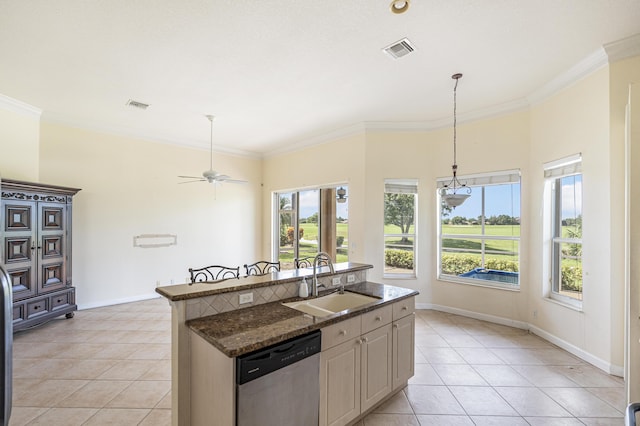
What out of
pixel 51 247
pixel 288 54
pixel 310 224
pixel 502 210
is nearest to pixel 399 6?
pixel 288 54

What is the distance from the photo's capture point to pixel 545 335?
12.0ft

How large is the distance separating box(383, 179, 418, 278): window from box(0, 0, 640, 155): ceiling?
1208 millimetres

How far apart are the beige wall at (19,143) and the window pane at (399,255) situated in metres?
5.66

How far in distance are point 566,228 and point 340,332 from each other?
340 cm

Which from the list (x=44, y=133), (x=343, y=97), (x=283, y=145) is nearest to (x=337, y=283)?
(x=343, y=97)

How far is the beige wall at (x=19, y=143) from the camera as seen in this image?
401 centimetres

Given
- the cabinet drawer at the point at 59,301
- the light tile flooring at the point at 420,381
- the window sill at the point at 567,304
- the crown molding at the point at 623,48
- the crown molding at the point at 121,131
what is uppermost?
the crown molding at the point at 623,48

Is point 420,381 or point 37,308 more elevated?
point 37,308

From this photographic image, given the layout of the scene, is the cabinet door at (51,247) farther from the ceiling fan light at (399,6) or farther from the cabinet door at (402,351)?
the ceiling fan light at (399,6)

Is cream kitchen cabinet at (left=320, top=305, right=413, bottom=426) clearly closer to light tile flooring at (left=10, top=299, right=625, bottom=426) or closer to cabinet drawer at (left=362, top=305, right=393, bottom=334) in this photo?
cabinet drawer at (left=362, top=305, right=393, bottom=334)

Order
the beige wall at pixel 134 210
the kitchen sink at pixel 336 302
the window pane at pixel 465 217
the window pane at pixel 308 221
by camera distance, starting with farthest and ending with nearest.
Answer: the window pane at pixel 308 221, the beige wall at pixel 134 210, the window pane at pixel 465 217, the kitchen sink at pixel 336 302

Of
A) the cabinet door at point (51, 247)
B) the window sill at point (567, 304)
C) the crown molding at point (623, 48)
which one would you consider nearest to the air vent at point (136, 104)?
the cabinet door at point (51, 247)

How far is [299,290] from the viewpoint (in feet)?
8.25

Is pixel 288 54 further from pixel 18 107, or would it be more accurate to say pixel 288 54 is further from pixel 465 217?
pixel 18 107
